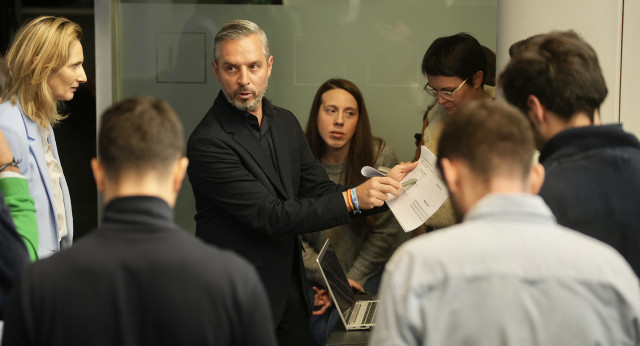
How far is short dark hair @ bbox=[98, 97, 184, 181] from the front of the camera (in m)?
1.96

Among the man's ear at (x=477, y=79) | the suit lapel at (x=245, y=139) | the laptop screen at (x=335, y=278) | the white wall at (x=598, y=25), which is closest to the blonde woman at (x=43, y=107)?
the suit lapel at (x=245, y=139)

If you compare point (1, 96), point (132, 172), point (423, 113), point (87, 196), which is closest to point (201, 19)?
point (423, 113)

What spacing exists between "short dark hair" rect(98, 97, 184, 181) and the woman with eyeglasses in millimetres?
2339

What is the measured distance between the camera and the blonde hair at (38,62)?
3539 mm

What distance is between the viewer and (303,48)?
203 inches

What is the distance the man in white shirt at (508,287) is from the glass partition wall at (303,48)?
10.7 feet

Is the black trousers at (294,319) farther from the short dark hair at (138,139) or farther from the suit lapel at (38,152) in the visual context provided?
the short dark hair at (138,139)

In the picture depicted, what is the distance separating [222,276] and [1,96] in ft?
4.55

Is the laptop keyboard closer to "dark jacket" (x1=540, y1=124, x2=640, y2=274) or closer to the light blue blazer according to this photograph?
the light blue blazer

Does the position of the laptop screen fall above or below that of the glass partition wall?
below

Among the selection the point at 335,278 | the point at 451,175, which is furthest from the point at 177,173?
the point at 335,278

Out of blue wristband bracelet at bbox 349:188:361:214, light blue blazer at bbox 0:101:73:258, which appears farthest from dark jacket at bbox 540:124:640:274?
light blue blazer at bbox 0:101:73:258

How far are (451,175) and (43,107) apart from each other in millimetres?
2176

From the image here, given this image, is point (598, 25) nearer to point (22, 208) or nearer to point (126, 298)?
point (22, 208)
